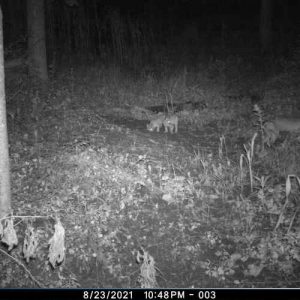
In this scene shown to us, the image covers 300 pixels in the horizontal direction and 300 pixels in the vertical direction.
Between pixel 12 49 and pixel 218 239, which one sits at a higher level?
pixel 12 49

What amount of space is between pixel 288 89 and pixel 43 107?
24.7 ft

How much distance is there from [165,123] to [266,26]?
8.17 metres

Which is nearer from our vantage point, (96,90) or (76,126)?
(76,126)

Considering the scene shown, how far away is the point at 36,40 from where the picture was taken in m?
11.1

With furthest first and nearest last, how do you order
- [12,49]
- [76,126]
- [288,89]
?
[12,49] < [288,89] < [76,126]

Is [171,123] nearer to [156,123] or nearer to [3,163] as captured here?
[156,123]

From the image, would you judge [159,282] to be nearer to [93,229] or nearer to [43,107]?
[93,229]

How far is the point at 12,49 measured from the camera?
13.3m

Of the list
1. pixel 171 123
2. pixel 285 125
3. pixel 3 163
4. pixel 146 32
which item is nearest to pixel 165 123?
pixel 171 123

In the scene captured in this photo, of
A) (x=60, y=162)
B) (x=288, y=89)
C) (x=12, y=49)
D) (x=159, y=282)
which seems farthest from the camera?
(x=12, y=49)

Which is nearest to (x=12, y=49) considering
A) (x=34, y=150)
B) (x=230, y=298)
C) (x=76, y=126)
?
(x=76, y=126)

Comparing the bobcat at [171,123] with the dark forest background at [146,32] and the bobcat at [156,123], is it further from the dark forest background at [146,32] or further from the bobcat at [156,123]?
the dark forest background at [146,32]

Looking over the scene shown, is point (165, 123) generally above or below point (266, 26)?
below

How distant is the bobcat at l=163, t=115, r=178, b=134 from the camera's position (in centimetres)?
940
